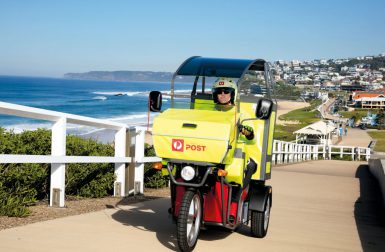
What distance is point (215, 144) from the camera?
224 inches

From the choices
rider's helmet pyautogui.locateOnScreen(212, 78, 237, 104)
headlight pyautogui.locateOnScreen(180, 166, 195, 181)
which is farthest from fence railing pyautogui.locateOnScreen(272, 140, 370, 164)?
headlight pyautogui.locateOnScreen(180, 166, 195, 181)

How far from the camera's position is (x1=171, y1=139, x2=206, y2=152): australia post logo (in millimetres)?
5723

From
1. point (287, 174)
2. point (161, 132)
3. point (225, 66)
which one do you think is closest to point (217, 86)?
point (225, 66)

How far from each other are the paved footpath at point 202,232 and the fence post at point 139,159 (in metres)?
0.60

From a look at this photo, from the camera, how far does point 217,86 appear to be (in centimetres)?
668

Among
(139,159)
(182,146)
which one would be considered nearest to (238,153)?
(182,146)

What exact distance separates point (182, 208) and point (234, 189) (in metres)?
1.02

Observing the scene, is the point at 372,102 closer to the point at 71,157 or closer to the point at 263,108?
the point at 71,157

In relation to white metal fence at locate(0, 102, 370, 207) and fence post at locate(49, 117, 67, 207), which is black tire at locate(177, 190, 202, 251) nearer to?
white metal fence at locate(0, 102, 370, 207)

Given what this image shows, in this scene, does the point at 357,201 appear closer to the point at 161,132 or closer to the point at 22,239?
the point at 161,132

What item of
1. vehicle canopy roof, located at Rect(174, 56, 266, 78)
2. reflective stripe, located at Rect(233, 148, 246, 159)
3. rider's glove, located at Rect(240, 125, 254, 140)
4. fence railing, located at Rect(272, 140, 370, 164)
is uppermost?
vehicle canopy roof, located at Rect(174, 56, 266, 78)

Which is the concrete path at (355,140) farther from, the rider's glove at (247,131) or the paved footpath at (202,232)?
the rider's glove at (247,131)

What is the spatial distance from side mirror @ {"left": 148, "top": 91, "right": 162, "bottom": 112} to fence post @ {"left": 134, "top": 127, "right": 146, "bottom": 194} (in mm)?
2924

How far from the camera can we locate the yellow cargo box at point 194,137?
5.70 metres
